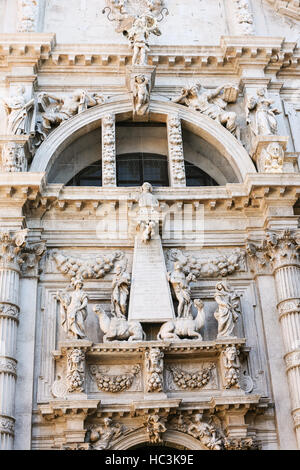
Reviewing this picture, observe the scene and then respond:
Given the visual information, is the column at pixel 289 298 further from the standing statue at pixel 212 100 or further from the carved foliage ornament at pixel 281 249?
the standing statue at pixel 212 100

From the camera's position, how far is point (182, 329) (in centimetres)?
1211

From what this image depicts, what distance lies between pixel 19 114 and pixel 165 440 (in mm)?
7465

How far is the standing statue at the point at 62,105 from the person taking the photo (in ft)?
47.8

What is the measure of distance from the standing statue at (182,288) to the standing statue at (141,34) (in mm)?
5197

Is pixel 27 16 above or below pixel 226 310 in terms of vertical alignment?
above

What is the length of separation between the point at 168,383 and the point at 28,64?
8.14m

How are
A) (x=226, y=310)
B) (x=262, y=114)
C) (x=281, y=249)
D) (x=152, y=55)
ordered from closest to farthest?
(x=226, y=310) < (x=281, y=249) < (x=262, y=114) < (x=152, y=55)

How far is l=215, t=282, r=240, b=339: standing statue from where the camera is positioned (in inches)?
478

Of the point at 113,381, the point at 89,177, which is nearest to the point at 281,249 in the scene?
the point at 113,381

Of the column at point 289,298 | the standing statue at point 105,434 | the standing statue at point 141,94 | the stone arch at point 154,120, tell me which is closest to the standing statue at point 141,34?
the standing statue at point 141,94

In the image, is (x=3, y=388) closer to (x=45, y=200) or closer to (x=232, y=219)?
(x=45, y=200)

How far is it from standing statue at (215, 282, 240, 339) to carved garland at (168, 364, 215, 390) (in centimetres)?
75

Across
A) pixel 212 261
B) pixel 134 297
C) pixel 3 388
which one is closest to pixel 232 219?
pixel 212 261

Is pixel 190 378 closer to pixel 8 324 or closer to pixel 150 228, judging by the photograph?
pixel 150 228
